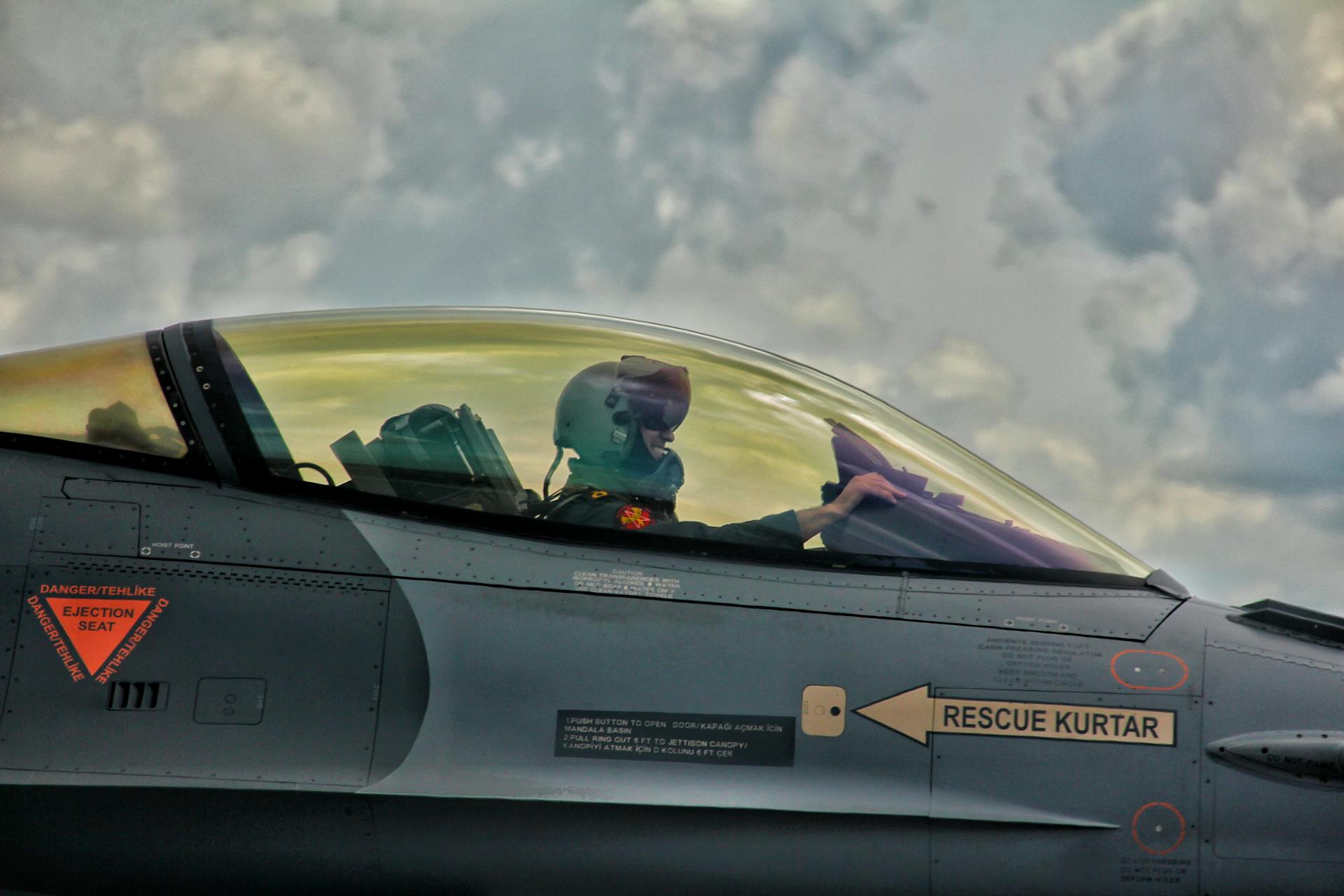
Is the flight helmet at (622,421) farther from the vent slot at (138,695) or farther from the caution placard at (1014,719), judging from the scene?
the vent slot at (138,695)

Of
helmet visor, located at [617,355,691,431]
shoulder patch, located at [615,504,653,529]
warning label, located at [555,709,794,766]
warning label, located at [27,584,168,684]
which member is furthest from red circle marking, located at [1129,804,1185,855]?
warning label, located at [27,584,168,684]

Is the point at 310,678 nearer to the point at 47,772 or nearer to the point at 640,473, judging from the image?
the point at 47,772

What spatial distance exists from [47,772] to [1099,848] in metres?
3.86

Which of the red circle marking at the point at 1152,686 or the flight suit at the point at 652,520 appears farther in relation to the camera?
the flight suit at the point at 652,520

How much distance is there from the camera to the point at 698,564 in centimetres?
457

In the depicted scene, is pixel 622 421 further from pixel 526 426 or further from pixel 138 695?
pixel 138 695

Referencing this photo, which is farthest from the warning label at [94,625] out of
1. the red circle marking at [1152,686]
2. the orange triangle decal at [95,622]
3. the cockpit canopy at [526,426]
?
the red circle marking at [1152,686]

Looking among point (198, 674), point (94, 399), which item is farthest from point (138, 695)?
point (94, 399)

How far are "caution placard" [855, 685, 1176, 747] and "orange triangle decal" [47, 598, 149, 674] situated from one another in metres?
2.81

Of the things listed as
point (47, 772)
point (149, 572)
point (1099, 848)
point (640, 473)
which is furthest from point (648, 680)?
point (47, 772)

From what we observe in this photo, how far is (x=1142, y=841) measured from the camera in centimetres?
416

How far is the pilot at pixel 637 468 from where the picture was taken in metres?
4.70

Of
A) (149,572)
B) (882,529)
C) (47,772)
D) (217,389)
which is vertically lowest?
(47,772)

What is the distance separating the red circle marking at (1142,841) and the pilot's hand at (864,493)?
1.45 metres
